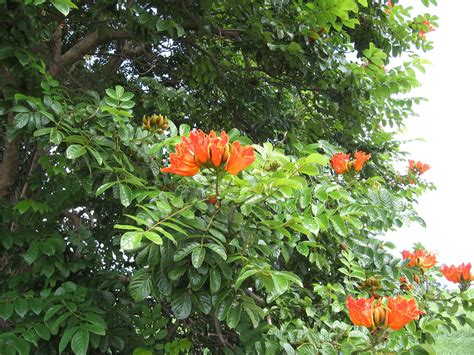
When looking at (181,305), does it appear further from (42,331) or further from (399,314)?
(42,331)

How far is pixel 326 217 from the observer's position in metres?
1.63

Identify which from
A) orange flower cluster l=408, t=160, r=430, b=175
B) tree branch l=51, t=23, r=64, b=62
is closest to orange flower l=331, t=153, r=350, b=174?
tree branch l=51, t=23, r=64, b=62

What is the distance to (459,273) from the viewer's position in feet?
7.22

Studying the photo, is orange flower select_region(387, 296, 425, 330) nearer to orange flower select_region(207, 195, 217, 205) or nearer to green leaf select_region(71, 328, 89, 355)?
orange flower select_region(207, 195, 217, 205)

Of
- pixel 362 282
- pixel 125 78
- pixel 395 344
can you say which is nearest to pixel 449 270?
pixel 362 282

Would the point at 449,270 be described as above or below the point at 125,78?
below

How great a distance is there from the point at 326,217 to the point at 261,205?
0.22 meters

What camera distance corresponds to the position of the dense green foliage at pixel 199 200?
1443 mm

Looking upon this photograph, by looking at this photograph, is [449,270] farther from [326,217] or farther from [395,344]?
[326,217]

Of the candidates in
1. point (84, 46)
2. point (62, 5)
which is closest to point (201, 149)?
point (62, 5)

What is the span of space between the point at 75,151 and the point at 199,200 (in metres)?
0.51

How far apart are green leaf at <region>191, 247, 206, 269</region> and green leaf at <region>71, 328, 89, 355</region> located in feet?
2.43

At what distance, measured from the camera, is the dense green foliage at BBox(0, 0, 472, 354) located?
1.44m

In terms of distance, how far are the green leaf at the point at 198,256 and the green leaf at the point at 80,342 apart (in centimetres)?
74
